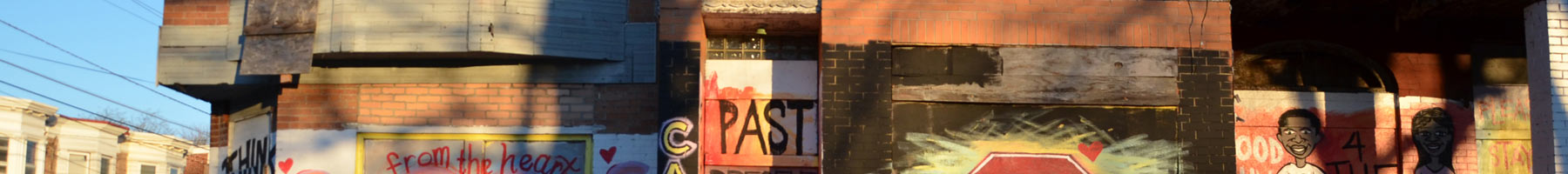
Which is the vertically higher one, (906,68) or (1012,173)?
(906,68)

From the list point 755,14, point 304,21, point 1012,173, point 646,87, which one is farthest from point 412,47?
point 1012,173

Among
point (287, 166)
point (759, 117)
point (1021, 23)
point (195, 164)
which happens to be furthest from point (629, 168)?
point (195, 164)

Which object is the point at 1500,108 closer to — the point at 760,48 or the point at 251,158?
the point at 760,48

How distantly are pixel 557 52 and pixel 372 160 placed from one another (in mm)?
1832

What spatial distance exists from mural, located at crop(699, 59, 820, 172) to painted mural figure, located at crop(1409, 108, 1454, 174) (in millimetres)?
5376

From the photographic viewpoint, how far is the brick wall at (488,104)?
35.9 feet

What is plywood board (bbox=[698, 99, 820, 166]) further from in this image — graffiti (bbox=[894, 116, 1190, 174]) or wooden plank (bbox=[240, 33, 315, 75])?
wooden plank (bbox=[240, 33, 315, 75])

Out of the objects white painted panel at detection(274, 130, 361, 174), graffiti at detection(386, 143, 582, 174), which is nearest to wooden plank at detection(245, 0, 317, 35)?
white painted panel at detection(274, 130, 361, 174)

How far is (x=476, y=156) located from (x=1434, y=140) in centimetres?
821

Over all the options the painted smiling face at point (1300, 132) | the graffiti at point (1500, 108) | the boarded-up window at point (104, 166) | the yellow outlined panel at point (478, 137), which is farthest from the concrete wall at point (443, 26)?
the boarded-up window at point (104, 166)

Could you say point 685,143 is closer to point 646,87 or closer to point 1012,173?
point 646,87

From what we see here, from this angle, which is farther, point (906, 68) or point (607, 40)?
point (607, 40)

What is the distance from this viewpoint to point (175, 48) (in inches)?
431

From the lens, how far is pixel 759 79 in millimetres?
11234
